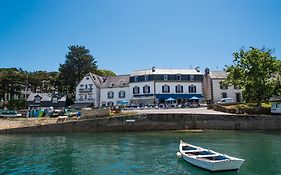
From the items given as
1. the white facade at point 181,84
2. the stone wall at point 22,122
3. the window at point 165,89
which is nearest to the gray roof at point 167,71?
the white facade at point 181,84

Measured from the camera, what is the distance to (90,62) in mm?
77938

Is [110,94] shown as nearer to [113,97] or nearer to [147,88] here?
[113,97]

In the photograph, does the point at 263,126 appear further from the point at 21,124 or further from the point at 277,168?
the point at 21,124

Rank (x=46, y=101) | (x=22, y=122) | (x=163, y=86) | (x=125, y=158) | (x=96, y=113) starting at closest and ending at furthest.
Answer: (x=125, y=158) → (x=96, y=113) → (x=22, y=122) → (x=163, y=86) → (x=46, y=101)

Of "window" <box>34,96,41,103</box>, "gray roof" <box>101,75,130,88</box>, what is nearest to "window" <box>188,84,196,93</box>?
"gray roof" <box>101,75,130,88</box>

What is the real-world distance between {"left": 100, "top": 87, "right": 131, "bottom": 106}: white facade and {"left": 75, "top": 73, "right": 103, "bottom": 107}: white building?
62.5 inches

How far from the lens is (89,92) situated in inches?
2512

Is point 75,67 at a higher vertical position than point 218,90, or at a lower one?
higher

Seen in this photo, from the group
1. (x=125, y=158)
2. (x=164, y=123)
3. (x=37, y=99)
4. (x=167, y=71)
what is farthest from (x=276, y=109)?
(x=37, y=99)

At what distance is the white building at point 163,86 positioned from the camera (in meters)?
57.8

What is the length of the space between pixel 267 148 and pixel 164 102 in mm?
35522

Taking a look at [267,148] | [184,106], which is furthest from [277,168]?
[184,106]

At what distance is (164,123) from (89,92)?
31.2 meters

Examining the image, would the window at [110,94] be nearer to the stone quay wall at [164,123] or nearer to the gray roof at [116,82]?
the gray roof at [116,82]
